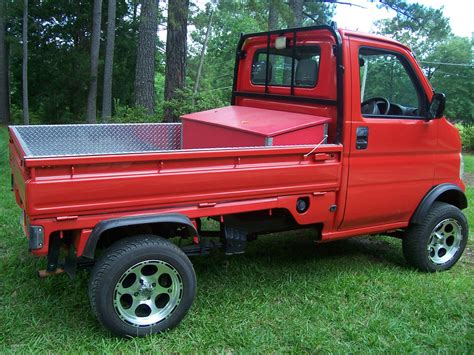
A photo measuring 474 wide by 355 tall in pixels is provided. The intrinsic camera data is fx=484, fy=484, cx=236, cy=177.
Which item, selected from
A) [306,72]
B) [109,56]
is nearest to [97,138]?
[306,72]

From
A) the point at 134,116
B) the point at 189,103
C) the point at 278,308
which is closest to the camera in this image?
the point at 278,308

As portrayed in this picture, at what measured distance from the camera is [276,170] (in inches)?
144

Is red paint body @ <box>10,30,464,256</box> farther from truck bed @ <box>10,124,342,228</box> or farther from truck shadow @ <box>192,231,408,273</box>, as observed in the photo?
truck shadow @ <box>192,231,408,273</box>

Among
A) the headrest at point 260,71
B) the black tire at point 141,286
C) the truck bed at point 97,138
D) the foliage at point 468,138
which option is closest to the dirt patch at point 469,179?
the headrest at point 260,71

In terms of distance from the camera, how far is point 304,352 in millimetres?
3260

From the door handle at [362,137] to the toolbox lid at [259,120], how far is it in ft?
0.91

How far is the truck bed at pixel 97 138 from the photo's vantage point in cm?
445

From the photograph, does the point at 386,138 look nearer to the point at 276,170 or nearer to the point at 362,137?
the point at 362,137

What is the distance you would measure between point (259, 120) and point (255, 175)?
88cm

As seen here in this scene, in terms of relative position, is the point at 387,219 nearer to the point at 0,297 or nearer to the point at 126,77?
the point at 0,297

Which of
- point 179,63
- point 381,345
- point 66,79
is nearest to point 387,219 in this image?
point 381,345

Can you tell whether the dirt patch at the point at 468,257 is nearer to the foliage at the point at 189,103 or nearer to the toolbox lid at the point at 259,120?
the toolbox lid at the point at 259,120

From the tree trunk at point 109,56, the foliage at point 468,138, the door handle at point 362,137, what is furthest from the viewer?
the foliage at point 468,138

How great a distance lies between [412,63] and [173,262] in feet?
9.58
